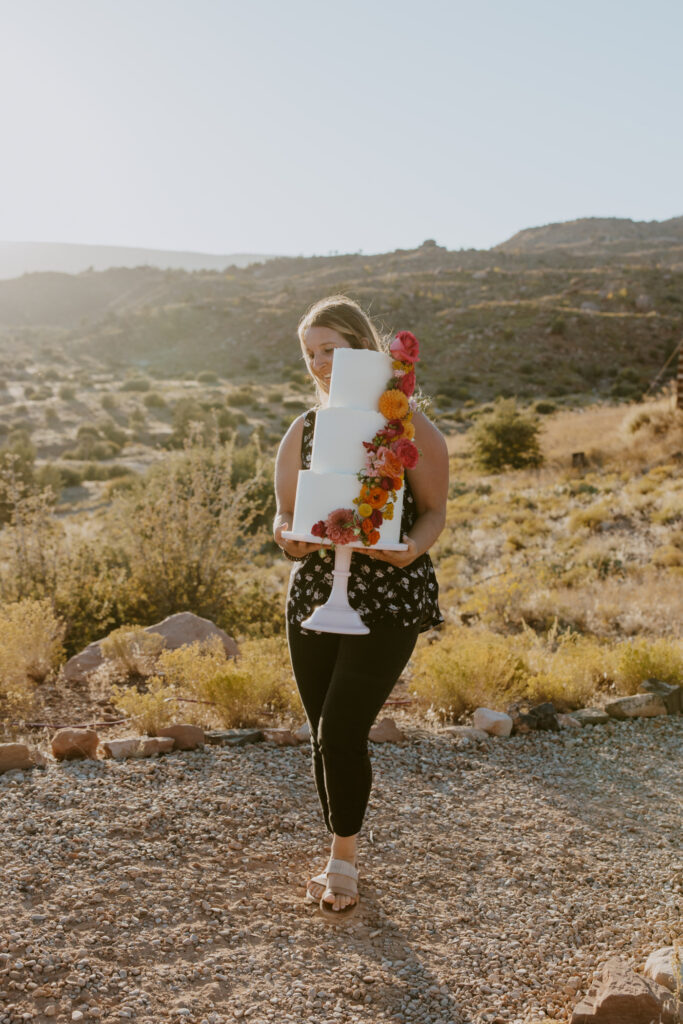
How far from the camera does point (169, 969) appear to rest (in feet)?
8.96

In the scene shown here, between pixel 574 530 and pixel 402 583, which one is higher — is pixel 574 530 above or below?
below

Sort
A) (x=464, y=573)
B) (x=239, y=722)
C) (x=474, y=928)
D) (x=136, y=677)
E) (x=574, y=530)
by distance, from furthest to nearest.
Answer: (x=574, y=530)
(x=464, y=573)
(x=136, y=677)
(x=239, y=722)
(x=474, y=928)

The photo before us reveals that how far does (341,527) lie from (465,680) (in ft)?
10.8

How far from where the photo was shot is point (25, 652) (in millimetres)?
6176

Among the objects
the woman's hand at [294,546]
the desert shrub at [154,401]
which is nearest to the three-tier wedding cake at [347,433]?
the woman's hand at [294,546]

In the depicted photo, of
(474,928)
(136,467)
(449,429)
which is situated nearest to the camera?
(474,928)

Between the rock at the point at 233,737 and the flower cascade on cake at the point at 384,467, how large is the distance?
242 centimetres

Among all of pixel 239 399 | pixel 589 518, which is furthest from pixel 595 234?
pixel 589 518

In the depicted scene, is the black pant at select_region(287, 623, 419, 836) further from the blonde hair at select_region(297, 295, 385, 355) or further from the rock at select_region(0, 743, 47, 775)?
the rock at select_region(0, 743, 47, 775)

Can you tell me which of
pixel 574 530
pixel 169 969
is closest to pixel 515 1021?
pixel 169 969

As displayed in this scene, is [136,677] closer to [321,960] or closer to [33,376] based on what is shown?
[321,960]

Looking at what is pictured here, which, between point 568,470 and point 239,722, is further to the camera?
point 568,470

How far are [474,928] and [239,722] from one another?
2.28 metres

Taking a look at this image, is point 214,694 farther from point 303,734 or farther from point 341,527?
point 341,527
